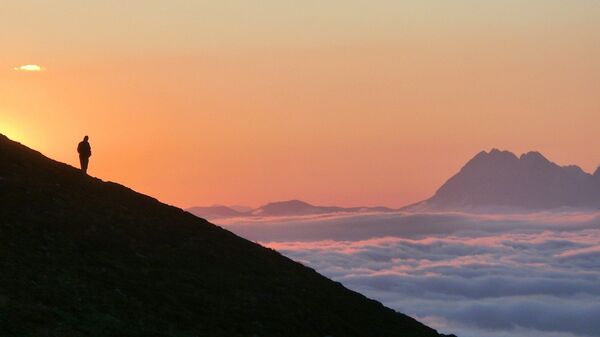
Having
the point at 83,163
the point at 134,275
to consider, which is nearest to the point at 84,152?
the point at 83,163

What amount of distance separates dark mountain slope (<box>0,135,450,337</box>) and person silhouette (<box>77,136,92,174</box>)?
115 centimetres

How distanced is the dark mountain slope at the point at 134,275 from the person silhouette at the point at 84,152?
3.76 ft

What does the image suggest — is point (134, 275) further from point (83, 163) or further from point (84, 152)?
point (83, 163)

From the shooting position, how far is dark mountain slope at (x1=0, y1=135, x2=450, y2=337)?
133 ft

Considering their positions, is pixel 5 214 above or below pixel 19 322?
above

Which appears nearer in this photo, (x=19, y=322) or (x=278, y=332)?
(x=19, y=322)

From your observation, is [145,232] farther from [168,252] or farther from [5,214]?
[5,214]

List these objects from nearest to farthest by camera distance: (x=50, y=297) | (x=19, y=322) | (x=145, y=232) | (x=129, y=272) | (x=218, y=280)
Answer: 1. (x=19, y=322)
2. (x=50, y=297)
3. (x=129, y=272)
4. (x=218, y=280)
5. (x=145, y=232)

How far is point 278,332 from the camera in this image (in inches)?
1838

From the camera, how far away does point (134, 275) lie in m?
47.6

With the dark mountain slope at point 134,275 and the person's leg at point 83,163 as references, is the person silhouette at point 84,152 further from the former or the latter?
the dark mountain slope at point 134,275

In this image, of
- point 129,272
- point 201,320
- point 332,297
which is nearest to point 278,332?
point 201,320

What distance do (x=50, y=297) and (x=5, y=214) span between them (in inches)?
375

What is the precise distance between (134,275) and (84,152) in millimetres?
17770
